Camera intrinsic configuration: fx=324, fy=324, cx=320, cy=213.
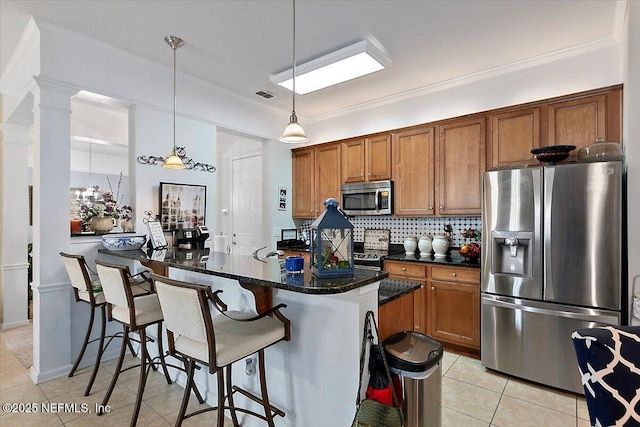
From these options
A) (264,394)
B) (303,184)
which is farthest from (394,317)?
(303,184)

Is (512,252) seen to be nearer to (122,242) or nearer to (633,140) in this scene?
(633,140)

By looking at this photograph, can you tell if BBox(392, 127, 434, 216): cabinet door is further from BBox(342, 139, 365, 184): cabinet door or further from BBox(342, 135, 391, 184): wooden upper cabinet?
BBox(342, 139, 365, 184): cabinet door

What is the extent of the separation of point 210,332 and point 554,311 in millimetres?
2525

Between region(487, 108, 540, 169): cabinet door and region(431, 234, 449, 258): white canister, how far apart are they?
91 centimetres

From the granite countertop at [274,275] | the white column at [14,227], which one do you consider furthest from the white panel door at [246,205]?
the granite countertop at [274,275]

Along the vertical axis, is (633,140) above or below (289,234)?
above

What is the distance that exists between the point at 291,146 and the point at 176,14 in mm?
2589

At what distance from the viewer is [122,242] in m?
2.95

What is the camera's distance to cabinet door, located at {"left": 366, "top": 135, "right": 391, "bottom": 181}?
3943 millimetres

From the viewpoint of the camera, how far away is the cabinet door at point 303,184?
4676 millimetres

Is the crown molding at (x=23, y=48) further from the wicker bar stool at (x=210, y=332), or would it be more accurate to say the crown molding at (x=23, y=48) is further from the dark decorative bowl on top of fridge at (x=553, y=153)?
the dark decorative bowl on top of fridge at (x=553, y=153)

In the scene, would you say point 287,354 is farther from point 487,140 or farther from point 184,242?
point 487,140

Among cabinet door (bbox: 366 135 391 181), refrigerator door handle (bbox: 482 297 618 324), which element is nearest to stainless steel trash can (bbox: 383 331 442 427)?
refrigerator door handle (bbox: 482 297 618 324)

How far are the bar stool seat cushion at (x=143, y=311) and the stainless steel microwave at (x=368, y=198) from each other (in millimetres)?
2558
